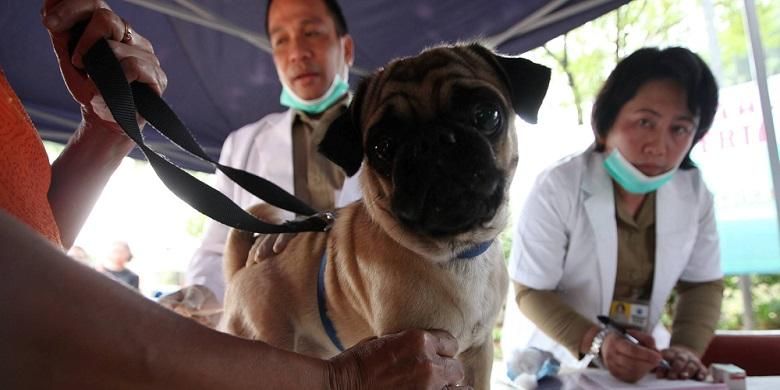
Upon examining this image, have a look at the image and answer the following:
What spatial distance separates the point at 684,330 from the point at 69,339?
2011 millimetres

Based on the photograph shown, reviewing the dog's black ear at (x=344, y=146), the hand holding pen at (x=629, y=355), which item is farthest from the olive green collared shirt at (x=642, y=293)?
the dog's black ear at (x=344, y=146)

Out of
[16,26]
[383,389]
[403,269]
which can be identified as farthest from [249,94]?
[383,389]

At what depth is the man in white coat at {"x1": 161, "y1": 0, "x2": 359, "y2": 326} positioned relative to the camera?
6.89ft

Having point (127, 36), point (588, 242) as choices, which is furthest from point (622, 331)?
point (127, 36)

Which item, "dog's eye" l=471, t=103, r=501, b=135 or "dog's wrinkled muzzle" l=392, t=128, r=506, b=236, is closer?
"dog's wrinkled muzzle" l=392, t=128, r=506, b=236

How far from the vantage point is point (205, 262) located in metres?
2.11

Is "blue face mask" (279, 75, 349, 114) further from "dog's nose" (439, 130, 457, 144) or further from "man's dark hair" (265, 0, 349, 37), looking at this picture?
"dog's nose" (439, 130, 457, 144)

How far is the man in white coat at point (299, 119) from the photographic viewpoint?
2.10 metres

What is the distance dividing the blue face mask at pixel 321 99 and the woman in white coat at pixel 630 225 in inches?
36.2

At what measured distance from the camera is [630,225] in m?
2.00

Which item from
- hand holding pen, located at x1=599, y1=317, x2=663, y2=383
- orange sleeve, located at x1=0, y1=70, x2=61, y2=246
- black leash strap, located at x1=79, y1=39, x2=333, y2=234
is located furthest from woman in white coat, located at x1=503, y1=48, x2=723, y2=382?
orange sleeve, located at x1=0, y1=70, x2=61, y2=246

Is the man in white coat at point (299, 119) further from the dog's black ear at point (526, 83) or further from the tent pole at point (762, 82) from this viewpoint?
the tent pole at point (762, 82)

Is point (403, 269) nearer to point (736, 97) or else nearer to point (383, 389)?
point (383, 389)

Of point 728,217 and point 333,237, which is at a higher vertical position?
point 333,237
